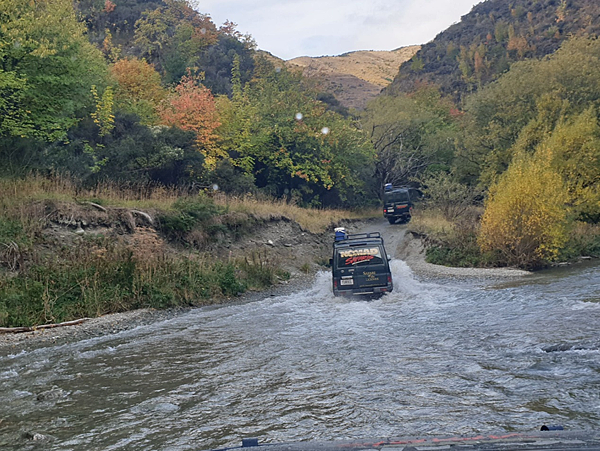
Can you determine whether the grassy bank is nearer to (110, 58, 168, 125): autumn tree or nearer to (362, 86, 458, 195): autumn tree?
(110, 58, 168, 125): autumn tree

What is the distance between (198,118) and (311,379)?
28.4 meters

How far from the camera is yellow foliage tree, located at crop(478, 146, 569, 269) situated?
24.2 meters

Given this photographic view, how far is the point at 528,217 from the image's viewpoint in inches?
955

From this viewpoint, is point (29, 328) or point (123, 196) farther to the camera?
point (123, 196)

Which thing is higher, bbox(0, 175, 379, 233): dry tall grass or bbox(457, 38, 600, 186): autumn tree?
bbox(457, 38, 600, 186): autumn tree

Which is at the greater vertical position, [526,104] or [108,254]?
[526,104]

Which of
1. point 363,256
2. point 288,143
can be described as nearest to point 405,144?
point 288,143

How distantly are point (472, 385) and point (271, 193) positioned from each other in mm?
33754

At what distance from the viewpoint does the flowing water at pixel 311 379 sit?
21.5ft

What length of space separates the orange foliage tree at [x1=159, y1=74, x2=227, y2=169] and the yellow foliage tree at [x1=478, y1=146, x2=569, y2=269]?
17001mm

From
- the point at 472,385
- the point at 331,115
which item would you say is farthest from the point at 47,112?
the point at 331,115

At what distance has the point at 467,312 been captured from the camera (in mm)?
14398

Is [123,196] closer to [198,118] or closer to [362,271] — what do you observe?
[198,118]

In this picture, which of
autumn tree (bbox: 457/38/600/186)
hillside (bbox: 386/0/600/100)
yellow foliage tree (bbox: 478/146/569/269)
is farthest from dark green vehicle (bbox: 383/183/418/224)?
hillside (bbox: 386/0/600/100)
